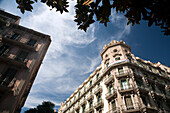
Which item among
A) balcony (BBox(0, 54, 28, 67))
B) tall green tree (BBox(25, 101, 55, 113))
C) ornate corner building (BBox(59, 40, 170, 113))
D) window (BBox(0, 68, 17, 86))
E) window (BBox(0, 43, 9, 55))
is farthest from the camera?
tall green tree (BBox(25, 101, 55, 113))

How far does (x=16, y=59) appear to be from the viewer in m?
12.2

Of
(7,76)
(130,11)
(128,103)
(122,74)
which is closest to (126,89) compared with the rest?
(128,103)

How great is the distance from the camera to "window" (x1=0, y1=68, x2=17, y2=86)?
9984mm

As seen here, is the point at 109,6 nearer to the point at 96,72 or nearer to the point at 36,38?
the point at 36,38

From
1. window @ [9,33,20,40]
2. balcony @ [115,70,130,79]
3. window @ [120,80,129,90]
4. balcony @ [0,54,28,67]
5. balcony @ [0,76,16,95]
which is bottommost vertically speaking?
balcony @ [0,76,16,95]

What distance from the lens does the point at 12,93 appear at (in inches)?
385

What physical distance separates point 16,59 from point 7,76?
237 centimetres

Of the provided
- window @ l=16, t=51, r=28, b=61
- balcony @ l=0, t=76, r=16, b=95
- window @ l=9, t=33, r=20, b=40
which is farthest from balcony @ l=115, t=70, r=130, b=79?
window @ l=9, t=33, r=20, b=40

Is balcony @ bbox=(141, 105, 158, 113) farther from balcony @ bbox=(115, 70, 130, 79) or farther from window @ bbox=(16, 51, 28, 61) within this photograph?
window @ bbox=(16, 51, 28, 61)

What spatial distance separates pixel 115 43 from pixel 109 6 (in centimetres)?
2224

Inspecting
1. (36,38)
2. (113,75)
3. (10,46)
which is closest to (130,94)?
(113,75)

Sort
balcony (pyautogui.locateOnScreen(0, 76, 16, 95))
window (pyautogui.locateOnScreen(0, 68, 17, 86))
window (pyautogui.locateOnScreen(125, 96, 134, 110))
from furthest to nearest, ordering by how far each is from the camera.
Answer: window (pyautogui.locateOnScreen(125, 96, 134, 110)) → window (pyautogui.locateOnScreen(0, 68, 17, 86)) → balcony (pyautogui.locateOnScreen(0, 76, 16, 95))

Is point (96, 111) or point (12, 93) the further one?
point (96, 111)

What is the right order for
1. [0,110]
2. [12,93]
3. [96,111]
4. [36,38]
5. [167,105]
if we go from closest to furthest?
1. [0,110]
2. [12,93]
3. [36,38]
4. [167,105]
5. [96,111]
